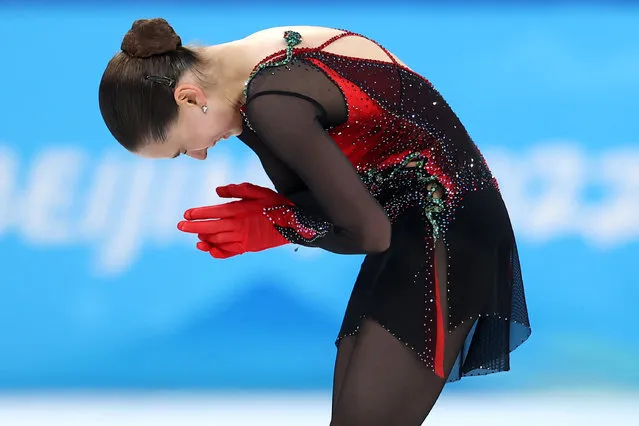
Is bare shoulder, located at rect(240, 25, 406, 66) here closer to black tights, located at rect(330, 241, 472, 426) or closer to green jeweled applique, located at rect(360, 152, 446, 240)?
green jeweled applique, located at rect(360, 152, 446, 240)

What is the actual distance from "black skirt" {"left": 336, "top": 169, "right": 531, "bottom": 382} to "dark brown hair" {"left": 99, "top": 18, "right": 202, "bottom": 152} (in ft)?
1.20

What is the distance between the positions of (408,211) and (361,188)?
0.72 feet

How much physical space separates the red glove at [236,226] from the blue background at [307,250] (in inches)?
56.3

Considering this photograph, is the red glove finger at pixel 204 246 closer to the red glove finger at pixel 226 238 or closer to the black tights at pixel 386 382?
the red glove finger at pixel 226 238

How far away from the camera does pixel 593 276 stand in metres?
2.80

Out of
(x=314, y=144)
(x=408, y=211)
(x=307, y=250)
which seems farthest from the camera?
(x=307, y=250)

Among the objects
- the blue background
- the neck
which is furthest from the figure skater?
the blue background

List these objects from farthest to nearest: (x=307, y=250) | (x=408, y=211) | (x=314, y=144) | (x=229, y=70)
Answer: (x=307, y=250)
(x=408, y=211)
(x=229, y=70)
(x=314, y=144)

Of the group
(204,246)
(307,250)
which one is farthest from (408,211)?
Result: (307,250)

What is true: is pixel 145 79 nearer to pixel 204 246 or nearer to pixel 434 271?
pixel 204 246

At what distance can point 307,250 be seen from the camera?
2.85 m

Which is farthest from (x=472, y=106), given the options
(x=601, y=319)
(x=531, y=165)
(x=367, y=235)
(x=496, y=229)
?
(x=367, y=235)

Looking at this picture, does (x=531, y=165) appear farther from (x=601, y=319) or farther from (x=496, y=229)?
(x=496, y=229)

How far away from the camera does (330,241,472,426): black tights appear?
4.49 ft
